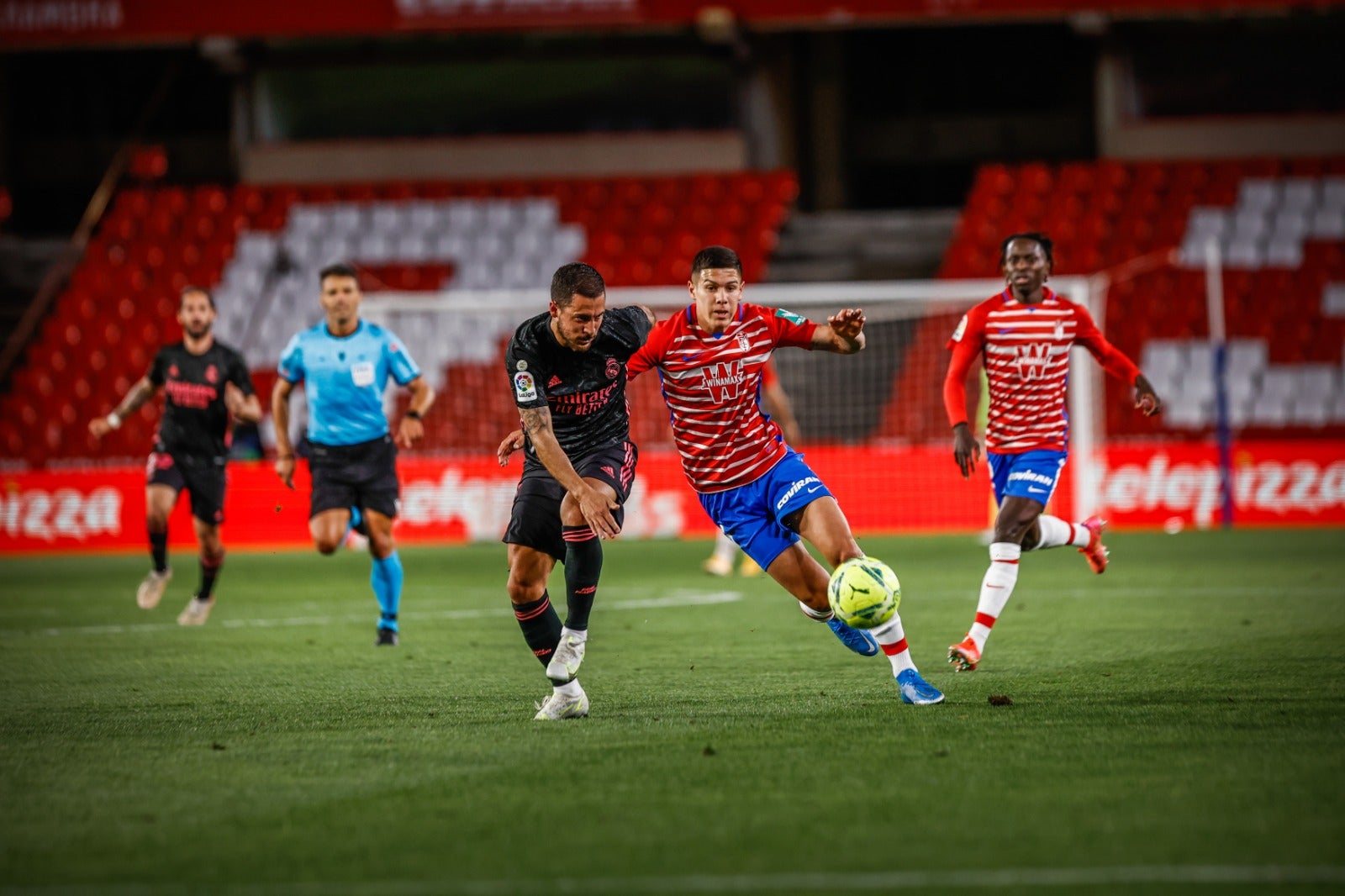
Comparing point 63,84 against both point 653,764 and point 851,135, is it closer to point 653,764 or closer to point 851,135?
point 851,135

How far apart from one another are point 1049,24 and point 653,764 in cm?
2568

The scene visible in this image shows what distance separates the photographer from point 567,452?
6969 millimetres

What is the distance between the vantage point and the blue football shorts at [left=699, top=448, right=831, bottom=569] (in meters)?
6.89

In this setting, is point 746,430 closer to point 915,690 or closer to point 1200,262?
point 915,690

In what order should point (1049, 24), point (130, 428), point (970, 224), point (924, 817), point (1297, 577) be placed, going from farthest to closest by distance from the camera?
1. point (1049, 24)
2. point (970, 224)
3. point (130, 428)
4. point (1297, 577)
5. point (924, 817)

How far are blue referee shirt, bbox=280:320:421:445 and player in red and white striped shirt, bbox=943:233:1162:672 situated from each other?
3.74 metres

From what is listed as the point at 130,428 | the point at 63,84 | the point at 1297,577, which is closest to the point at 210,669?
the point at 1297,577

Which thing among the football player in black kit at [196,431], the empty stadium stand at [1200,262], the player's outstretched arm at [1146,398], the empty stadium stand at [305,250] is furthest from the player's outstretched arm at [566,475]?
the empty stadium stand at [305,250]

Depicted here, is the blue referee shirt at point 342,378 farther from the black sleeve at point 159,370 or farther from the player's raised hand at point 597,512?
the player's raised hand at point 597,512

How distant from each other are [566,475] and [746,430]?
0.95 metres

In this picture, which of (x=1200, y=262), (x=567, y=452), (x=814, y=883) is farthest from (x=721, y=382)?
(x=1200, y=262)

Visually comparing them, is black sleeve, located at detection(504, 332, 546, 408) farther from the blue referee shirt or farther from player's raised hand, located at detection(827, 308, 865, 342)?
the blue referee shirt

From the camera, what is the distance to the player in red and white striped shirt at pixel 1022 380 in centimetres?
808

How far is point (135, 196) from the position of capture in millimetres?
26641
